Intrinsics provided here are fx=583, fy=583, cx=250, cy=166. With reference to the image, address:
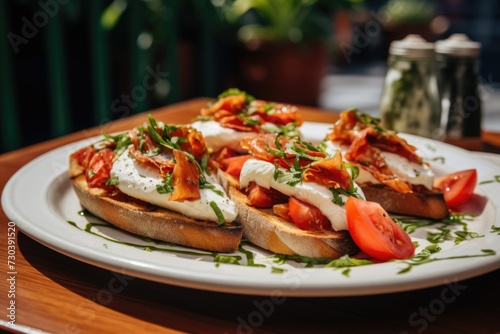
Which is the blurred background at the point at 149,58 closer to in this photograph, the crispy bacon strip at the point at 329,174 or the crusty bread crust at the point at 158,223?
the crusty bread crust at the point at 158,223

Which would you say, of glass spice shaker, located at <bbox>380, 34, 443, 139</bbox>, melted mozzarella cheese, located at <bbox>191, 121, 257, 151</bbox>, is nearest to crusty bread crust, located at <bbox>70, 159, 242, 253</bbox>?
melted mozzarella cheese, located at <bbox>191, 121, 257, 151</bbox>

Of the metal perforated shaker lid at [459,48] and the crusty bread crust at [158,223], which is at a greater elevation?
the metal perforated shaker lid at [459,48]

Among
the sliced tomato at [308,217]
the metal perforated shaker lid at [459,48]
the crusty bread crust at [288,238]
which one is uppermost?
the metal perforated shaker lid at [459,48]

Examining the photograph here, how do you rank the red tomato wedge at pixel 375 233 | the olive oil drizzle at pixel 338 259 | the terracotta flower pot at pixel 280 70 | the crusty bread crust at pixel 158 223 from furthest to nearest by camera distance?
the terracotta flower pot at pixel 280 70 < the crusty bread crust at pixel 158 223 < the red tomato wedge at pixel 375 233 < the olive oil drizzle at pixel 338 259

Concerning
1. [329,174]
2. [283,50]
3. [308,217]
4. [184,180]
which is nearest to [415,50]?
[329,174]

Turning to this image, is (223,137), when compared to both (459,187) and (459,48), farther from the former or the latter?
(459,48)

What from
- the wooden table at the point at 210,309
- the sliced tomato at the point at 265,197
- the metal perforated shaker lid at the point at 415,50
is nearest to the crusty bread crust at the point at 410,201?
the sliced tomato at the point at 265,197
